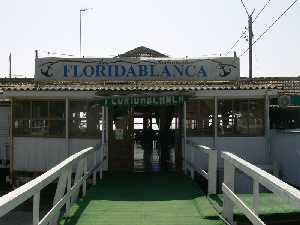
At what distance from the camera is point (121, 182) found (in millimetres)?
12305

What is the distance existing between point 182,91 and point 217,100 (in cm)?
128

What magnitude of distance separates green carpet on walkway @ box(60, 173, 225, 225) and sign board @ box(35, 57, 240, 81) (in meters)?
4.95

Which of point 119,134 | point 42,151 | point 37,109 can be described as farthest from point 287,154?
point 37,109

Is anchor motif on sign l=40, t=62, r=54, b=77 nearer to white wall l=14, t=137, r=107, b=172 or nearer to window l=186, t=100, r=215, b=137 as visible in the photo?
white wall l=14, t=137, r=107, b=172

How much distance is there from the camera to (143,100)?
13578mm

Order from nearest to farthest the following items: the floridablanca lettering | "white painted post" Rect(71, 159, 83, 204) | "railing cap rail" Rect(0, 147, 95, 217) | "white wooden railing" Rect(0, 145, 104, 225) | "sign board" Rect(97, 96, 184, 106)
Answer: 1. "railing cap rail" Rect(0, 147, 95, 217)
2. "white wooden railing" Rect(0, 145, 104, 225)
3. "white painted post" Rect(71, 159, 83, 204)
4. "sign board" Rect(97, 96, 184, 106)
5. the floridablanca lettering

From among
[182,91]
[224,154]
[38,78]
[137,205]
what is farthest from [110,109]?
Result: [224,154]

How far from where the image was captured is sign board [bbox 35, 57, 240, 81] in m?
16.8

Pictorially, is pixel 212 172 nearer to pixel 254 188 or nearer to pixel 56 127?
pixel 254 188

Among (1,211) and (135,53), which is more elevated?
(135,53)

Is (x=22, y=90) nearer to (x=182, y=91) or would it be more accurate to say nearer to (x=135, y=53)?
(x=182, y=91)

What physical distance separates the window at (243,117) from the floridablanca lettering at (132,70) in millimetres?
2654

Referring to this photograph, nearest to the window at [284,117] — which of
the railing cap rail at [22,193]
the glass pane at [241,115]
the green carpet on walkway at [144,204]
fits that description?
the glass pane at [241,115]

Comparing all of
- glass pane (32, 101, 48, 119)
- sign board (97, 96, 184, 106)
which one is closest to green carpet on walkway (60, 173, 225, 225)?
sign board (97, 96, 184, 106)
